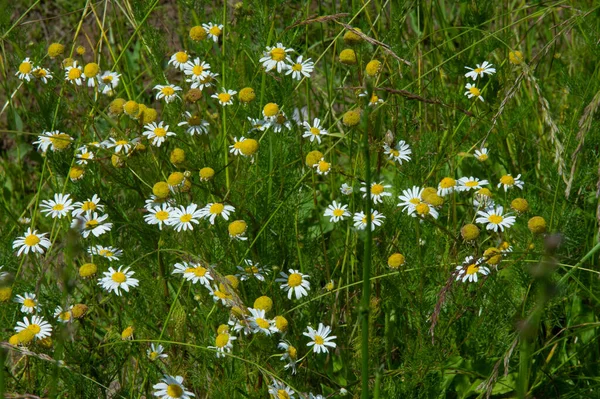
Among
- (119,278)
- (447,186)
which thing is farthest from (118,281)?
(447,186)

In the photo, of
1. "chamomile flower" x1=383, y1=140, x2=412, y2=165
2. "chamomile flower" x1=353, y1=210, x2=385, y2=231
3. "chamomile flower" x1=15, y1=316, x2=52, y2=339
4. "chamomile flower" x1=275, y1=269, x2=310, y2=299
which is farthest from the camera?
"chamomile flower" x1=383, y1=140, x2=412, y2=165

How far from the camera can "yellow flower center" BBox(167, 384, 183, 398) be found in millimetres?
1669

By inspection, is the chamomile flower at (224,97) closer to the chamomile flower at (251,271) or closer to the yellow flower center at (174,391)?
the chamomile flower at (251,271)

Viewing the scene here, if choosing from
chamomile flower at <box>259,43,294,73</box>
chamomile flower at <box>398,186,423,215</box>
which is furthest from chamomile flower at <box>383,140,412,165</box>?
chamomile flower at <box>259,43,294,73</box>

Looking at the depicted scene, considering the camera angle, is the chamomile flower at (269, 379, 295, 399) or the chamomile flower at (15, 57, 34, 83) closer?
the chamomile flower at (269, 379, 295, 399)

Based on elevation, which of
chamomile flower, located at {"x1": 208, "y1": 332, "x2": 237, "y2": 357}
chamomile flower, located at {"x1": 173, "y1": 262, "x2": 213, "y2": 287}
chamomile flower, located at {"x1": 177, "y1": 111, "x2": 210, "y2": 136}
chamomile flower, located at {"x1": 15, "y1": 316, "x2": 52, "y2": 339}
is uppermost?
chamomile flower, located at {"x1": 177, "y1": 111, "x2": 210, "y2": 136}

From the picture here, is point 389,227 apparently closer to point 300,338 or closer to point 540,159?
point 300,338

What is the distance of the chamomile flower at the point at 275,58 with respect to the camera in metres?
2.26

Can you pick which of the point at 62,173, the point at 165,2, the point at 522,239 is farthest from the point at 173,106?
the point at 165,2

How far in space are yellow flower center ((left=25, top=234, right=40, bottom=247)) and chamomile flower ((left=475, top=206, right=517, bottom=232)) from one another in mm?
1193

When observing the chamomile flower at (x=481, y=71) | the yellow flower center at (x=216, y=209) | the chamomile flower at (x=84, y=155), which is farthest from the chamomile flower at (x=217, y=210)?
the chamomile flower at (x=481, y=71)

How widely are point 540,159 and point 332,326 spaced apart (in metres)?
0.95

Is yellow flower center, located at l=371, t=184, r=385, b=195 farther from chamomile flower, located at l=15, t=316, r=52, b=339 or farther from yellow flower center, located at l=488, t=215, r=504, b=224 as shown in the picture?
chamomile flower, located at l=15, t=316, r=52, b=339

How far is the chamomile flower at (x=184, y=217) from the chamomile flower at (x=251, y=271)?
0.54 feet
